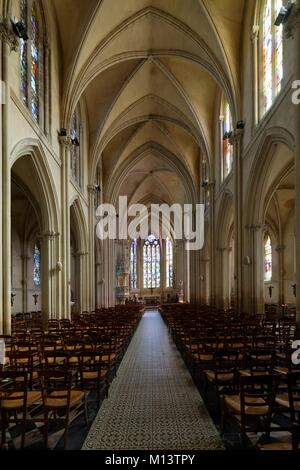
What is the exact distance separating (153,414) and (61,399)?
72.3 inches

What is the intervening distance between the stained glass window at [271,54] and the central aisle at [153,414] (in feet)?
37.5

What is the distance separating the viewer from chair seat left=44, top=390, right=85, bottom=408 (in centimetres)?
632

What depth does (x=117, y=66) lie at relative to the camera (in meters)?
26.4

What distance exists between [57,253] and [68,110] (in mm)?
7464

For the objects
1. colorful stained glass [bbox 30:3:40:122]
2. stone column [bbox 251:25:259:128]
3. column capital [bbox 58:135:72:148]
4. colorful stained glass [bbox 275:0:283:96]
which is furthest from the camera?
column capital [bbox 58:135:72:148]

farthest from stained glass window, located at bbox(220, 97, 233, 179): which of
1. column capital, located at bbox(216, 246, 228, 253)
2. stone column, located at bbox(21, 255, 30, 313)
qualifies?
stone column, located at bbox(21, 255, 30, 313)

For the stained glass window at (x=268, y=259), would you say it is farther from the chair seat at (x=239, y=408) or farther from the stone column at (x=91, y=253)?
the chair seat at (x=239, y=408)

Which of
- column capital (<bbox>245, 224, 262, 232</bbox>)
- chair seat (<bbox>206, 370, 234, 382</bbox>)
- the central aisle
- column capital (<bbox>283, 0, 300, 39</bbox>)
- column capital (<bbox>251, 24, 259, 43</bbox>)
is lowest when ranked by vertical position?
the central aisle

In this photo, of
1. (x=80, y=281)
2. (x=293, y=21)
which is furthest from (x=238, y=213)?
(x=80, y=281)

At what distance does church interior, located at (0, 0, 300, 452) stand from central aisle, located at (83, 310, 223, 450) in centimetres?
5

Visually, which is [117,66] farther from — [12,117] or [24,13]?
[12,117]

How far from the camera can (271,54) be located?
56.8 feet

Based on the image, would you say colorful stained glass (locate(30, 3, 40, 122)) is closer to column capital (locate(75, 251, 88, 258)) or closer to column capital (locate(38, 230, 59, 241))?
column capital (locate(38, 230, 59, 241))

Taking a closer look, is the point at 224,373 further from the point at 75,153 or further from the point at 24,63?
the point at 75,153
